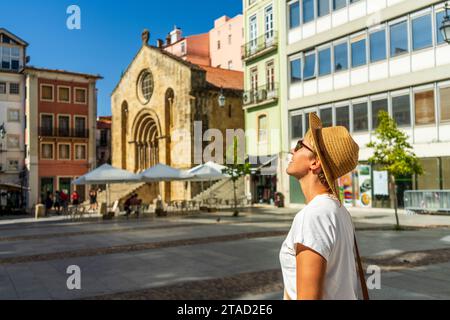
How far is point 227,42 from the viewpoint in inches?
2200

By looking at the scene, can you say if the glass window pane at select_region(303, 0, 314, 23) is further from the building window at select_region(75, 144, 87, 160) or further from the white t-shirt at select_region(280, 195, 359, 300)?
the building window at select_region(75, 144, 87, 160)

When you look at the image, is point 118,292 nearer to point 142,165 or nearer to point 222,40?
point 142,165

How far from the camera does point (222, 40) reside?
57031 mm

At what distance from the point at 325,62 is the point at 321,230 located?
2685cm

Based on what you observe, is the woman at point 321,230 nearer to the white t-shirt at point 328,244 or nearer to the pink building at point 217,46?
the white t-shirt at point 328,244

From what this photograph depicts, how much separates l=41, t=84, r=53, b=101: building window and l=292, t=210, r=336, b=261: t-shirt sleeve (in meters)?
49.8

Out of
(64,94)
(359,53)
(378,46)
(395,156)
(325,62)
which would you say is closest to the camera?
(395,156)

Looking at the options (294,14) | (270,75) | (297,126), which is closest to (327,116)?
(297,126)

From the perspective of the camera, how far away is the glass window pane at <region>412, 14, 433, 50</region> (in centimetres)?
2136

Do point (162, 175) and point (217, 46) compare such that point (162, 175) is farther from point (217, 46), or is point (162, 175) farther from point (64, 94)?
point (217, 46)

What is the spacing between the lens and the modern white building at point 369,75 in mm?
21156

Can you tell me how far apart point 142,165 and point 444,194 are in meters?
33.5

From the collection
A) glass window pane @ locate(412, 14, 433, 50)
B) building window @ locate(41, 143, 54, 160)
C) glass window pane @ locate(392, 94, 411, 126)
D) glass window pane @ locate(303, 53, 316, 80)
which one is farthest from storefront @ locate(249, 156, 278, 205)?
building window @ locate(41, 143, 54, 160)
